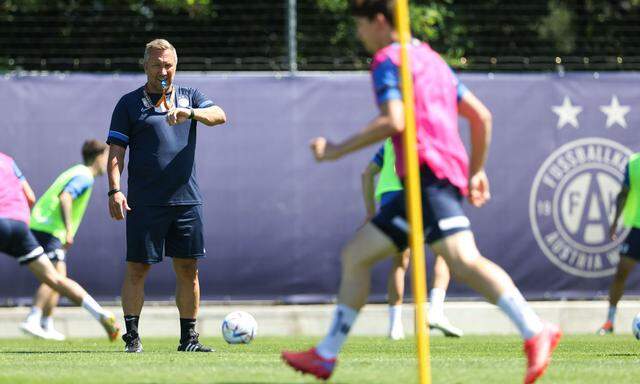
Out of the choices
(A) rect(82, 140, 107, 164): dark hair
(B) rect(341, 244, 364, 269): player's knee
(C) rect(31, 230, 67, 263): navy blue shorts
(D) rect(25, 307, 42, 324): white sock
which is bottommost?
(D) rect(25, 307, 42, 324): white sock

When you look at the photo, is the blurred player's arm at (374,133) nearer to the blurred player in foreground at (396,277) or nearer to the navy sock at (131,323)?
the navy sock at (131,323)

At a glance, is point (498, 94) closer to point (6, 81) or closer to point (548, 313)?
point (548, 313)

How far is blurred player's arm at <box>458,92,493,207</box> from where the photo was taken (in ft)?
20.7

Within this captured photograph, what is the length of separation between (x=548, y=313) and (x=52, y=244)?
5316 millimetres

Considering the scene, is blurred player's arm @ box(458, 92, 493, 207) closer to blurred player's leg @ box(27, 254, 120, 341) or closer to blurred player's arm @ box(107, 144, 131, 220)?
blurred player's arm @ box(107, 144, 131, 220)

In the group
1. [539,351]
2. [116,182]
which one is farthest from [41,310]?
[539,351]

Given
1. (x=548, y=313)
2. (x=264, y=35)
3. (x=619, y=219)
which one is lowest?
(x=548, y=313)

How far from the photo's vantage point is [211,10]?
16.2 metres

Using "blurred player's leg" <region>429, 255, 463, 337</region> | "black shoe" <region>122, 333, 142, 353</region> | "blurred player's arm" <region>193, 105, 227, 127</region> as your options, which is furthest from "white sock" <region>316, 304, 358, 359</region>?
"blurred player's leg" <region>429, 255, 463, 337</region>

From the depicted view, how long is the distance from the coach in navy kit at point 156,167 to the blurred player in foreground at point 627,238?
5.70 m

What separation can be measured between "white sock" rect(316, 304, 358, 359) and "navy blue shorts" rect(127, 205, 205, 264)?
2.96 meters

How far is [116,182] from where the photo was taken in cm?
879

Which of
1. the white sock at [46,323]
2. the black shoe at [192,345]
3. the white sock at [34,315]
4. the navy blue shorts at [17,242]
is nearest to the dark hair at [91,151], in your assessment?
the white sock at [34,315]

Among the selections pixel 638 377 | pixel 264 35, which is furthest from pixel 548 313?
pixel 638 377
